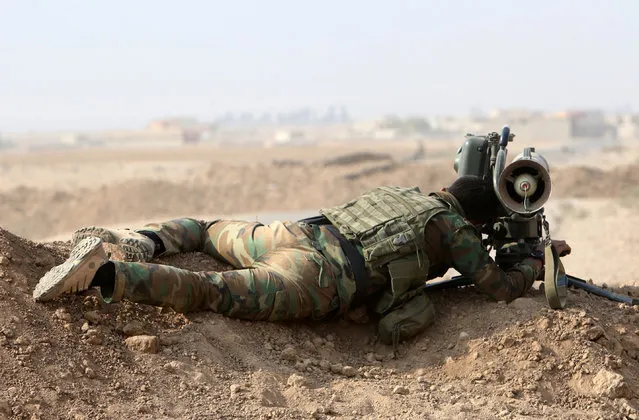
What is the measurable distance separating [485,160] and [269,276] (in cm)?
156

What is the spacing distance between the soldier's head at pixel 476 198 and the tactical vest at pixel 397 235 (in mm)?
129

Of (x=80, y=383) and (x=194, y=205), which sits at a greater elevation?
(x=80, y=383)

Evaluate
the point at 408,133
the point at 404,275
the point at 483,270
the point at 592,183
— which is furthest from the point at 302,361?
the point at 408,133

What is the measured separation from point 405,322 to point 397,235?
0.48 m

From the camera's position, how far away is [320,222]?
5.29 m

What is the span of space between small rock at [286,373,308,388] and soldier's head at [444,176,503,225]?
1.51 m

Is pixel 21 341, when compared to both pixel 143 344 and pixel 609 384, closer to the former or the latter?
pixel 143 344

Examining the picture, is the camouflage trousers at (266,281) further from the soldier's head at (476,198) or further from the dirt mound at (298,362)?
the soldier's head at (476,198)

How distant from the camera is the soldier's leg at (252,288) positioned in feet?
14.6

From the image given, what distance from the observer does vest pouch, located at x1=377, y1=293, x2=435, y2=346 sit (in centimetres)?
488

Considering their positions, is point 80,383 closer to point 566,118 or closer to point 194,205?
point 194,205

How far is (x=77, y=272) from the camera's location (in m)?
4.22

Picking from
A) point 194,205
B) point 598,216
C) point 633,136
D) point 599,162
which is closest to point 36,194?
point 194,205

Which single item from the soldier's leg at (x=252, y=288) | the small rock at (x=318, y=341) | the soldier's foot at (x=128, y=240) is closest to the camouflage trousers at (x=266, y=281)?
the soldier's leg at (x=252, y=288)
